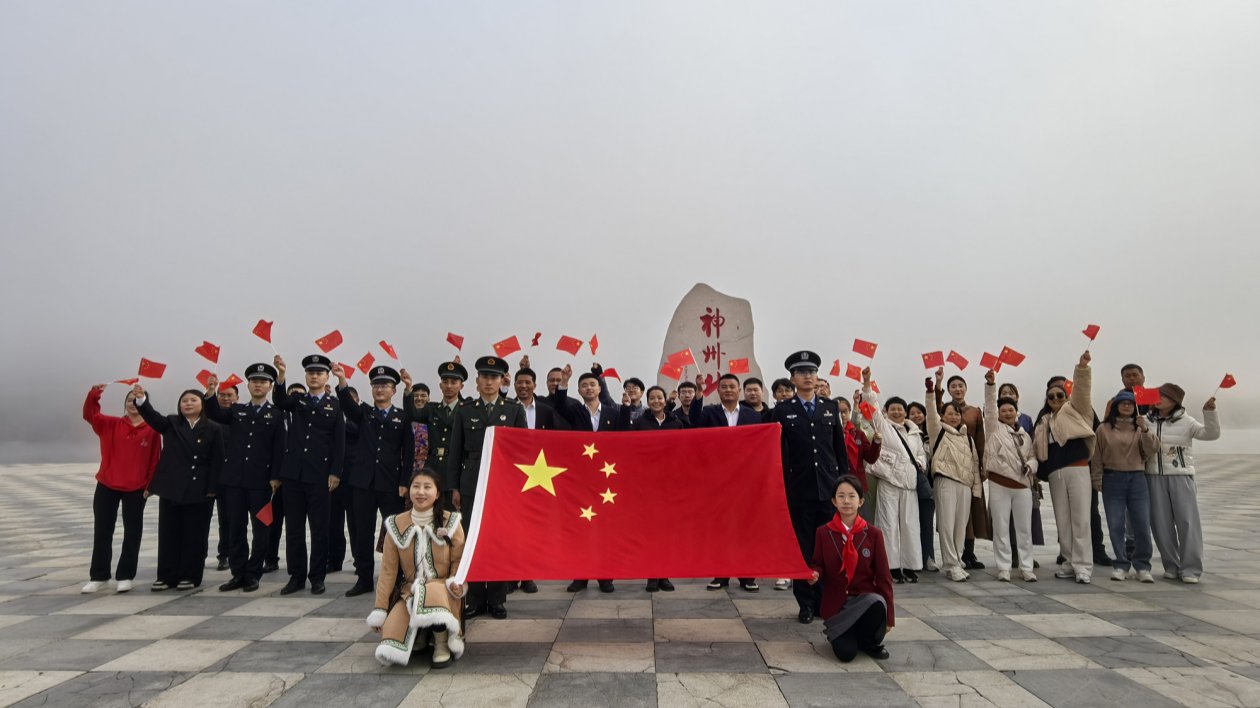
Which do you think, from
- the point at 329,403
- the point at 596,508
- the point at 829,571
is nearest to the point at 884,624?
the point at 829,571

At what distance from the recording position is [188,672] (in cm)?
385

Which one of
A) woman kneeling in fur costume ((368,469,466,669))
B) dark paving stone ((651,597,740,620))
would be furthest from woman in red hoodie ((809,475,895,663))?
woman kneeling in fur costume ((368,469,466,669))

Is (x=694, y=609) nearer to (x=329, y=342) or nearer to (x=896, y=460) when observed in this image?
(x=896, y=460)

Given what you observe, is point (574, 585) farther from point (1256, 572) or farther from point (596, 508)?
point (1256, 572)

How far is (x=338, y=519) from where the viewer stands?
712cm

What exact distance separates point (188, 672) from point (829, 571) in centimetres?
414

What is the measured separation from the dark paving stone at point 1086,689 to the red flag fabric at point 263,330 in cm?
698

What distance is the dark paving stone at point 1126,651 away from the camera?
12.8ft

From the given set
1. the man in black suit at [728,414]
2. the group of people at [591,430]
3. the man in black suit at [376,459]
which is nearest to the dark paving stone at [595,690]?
the group of people at [591,430]

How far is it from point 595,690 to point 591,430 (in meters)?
3.48

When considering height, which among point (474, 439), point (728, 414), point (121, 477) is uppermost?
point (728, 414)

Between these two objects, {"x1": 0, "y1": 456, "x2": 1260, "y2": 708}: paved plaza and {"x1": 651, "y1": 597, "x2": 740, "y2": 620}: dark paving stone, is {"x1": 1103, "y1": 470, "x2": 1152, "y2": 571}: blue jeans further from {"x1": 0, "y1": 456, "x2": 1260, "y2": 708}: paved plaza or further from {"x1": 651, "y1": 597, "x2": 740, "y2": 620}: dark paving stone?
{"x1": 651, "y1": 597, "x2": 740, "y2": 620}: dark paving stone

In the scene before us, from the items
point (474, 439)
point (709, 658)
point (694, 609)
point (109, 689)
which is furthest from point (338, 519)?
point (709, 658)

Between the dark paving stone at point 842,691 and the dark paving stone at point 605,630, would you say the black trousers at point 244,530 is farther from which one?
the dark paving stone at point 842,691
